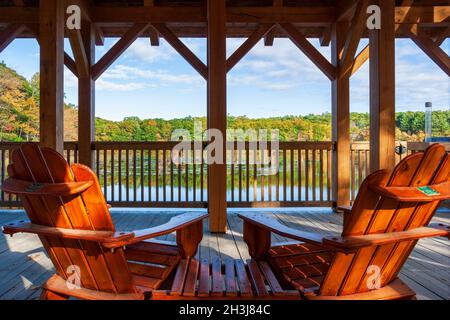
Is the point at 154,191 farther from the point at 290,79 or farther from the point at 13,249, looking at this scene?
the point at 290,79

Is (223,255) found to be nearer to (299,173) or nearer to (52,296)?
(52,296)

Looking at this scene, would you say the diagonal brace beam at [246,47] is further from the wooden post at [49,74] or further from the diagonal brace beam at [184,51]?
the wooden post at [49,74]

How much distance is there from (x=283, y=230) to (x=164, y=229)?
56 cm

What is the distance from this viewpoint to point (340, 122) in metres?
4.31

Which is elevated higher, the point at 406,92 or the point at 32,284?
the point at 406,92

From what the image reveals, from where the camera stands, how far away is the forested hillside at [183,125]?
791cm

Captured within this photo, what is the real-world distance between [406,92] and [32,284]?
16.2 metres

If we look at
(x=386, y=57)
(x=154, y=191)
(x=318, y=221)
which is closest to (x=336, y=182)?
(x=318, y=221)

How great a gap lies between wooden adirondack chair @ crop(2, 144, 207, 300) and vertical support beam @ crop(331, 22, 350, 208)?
360 centimetres

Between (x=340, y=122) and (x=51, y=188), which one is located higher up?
(x=340, y=122)

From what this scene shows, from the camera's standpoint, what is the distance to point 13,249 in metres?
2.63

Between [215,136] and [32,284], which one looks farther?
[215,136]

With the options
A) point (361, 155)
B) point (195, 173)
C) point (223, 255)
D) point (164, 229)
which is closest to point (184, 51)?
point (195, 173)
